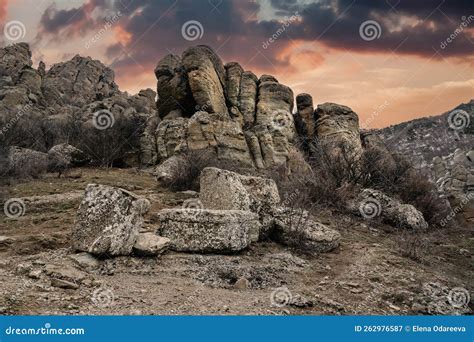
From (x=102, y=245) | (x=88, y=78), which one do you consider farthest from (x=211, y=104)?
(x=88, y=78)

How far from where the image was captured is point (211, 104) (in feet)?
74.4

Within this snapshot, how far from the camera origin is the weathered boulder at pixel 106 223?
533 cm

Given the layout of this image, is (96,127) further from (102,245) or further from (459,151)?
(459,151)

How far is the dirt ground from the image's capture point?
4.07m

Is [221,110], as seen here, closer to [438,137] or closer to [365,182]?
[365,182]

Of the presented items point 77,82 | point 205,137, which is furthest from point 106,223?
point 77,82

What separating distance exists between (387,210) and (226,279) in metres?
6.49

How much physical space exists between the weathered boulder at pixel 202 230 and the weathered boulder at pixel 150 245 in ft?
0.73

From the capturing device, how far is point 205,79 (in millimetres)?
23094

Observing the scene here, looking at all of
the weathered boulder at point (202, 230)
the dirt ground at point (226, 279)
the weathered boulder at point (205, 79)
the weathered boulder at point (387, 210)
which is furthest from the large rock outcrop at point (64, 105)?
the weathered boulder at point (387, 210)

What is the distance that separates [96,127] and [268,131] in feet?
30.2

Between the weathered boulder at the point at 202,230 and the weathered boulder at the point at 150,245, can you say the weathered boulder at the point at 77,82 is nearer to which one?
the weathered boulder at the point at 202,230

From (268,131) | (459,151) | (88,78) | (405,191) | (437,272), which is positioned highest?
(88,78)

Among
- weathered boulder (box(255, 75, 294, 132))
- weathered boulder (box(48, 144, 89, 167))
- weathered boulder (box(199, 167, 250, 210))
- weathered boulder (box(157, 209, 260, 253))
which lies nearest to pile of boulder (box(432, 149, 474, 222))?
weathered boulder (box(199, 167, 250, 210))
